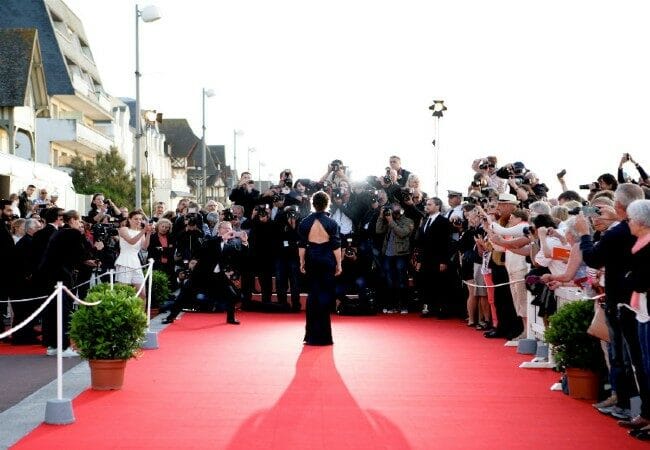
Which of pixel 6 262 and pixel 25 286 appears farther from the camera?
pixel 25 286

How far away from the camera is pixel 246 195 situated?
799 inches

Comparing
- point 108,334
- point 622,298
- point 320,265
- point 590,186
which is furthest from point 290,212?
point 622,298

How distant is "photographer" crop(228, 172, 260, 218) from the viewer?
20.2 meters

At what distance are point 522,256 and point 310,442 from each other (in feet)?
21.5

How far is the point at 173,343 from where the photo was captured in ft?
44.4

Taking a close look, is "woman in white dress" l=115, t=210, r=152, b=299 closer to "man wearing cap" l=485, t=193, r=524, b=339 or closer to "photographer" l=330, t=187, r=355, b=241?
"photographer" l=330, t=187, r=355, b=241

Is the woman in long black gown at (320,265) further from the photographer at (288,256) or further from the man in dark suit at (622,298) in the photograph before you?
the man in dark suit at (622,298)

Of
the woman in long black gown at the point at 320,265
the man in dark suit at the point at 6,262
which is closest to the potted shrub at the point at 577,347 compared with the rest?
the woman in long black gown at the point at 320,265

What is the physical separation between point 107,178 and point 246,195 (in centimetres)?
3290

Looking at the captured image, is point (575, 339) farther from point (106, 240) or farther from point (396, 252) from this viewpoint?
point (106, 240)

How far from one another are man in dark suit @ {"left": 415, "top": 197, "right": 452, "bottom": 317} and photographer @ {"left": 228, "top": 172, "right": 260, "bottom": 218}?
4.21 metres

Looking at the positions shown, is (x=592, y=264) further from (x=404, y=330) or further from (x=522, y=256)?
(x=404, y=330)

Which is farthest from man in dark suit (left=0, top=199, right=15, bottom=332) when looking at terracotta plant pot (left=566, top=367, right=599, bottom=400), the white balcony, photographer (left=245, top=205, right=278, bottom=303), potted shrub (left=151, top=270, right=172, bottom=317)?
the white balcony

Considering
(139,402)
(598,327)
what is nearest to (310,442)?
(139,402)
